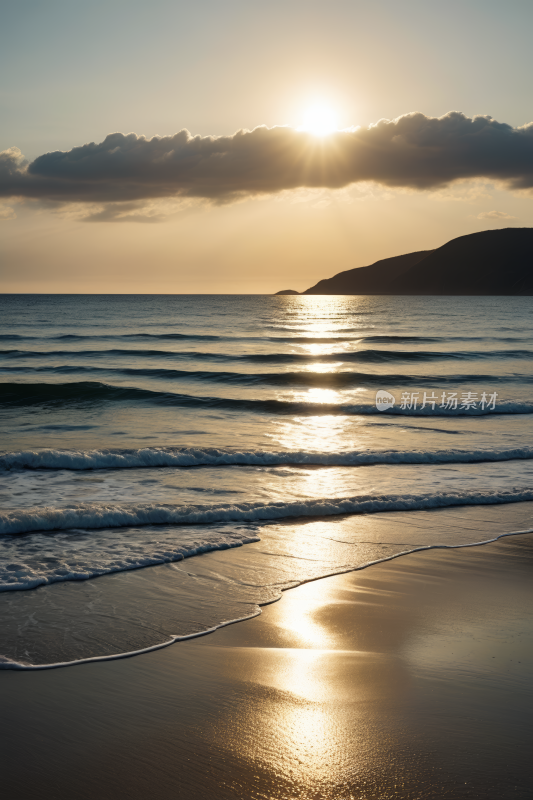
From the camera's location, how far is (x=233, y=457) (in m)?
11.4

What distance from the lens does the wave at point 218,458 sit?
421 inches

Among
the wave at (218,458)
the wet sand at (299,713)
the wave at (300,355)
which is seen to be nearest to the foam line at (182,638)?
the wet sand at (299,713)

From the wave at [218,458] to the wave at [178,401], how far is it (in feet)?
17.3

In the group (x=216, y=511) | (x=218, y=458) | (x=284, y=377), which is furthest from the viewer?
(x=284, y=377)

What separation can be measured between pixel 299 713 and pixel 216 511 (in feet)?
15.0

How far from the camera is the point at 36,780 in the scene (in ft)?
9.49

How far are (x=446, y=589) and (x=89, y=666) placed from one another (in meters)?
3.40

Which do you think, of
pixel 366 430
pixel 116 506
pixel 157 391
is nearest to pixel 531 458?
pixel 366 430

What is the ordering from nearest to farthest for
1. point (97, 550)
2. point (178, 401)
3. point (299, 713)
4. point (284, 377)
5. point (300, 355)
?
1. point (299, 713)
2. point (97, 550)
3. point (178, 401)
4. point (284, 377)
5. point (300, 355)

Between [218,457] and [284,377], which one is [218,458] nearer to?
[218,457]

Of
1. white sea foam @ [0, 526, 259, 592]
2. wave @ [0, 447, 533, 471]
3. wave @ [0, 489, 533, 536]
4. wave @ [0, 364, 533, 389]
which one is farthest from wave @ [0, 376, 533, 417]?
white sea foam @ [0, 526, 259, 592]

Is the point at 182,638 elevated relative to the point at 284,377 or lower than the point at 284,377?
lower

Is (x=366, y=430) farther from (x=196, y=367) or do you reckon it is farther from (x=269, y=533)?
(x=196, y=367)

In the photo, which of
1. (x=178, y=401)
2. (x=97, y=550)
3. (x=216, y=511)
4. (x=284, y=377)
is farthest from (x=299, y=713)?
(x=284, y=377)
